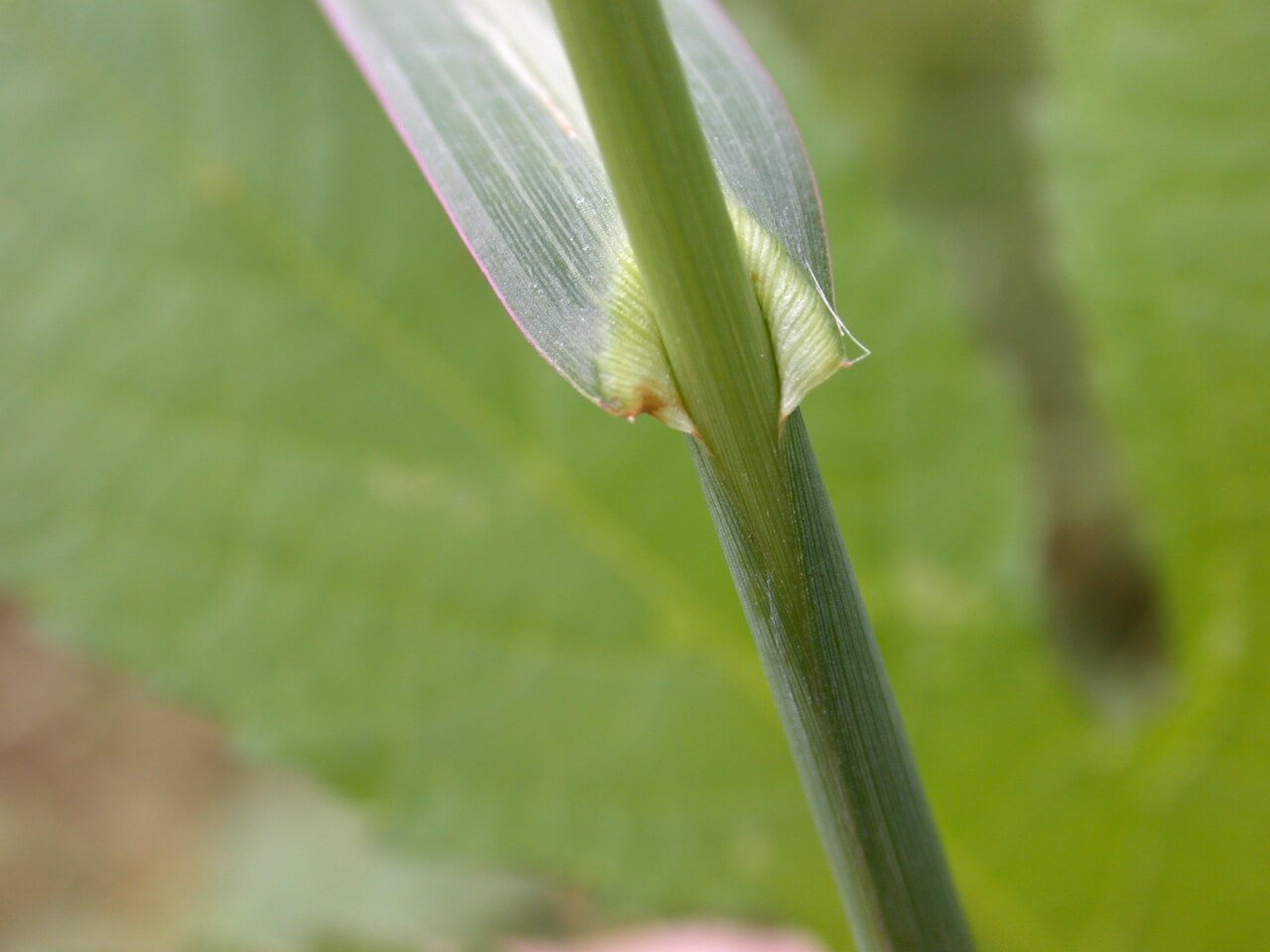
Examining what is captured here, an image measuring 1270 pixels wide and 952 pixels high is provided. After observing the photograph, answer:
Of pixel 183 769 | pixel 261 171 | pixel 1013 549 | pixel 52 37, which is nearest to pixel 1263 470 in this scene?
pixel 1013 549

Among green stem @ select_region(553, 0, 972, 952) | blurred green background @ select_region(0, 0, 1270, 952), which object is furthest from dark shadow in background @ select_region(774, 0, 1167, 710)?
green stem @ select_region(553, 0, 972, 952)

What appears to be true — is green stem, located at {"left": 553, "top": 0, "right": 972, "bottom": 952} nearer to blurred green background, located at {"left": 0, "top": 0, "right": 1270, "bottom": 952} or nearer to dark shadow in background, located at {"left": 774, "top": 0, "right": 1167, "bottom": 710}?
blurred green background, located at {"left": 0, "top": 0, "right": 1270, "bottom": 952}

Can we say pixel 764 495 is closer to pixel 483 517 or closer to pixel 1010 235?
pixel 483 517

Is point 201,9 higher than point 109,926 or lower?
higher

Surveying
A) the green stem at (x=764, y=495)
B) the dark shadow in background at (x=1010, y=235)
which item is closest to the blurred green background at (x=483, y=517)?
the green stem at (x=764, y=495)

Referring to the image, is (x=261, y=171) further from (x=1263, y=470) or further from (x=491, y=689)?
(x=1263, y=470)

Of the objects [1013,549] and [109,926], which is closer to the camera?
[1013,549]

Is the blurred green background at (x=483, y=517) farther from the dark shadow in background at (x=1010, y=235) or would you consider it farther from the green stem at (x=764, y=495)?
the dark shadow in background at (x=1010, y=235)
